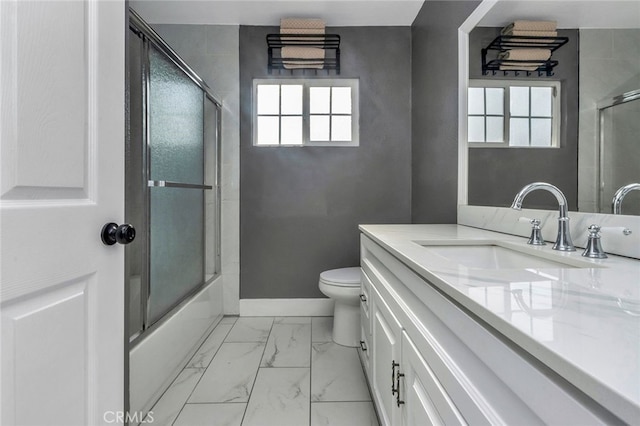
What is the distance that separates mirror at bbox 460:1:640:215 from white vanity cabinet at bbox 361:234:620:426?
0.64 m

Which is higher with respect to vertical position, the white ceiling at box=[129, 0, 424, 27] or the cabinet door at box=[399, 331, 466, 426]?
the white ceiling at box=[129, 0, 424, 27]

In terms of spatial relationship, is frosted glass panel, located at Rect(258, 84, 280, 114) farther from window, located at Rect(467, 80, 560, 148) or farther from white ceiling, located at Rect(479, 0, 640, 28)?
white ceiling, located at Rect(479, 0, 640, 28)

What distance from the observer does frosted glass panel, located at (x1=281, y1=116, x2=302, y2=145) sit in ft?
8.73

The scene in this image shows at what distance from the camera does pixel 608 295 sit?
53cm

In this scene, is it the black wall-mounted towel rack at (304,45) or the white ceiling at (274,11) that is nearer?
the white ceiling at (274,11)

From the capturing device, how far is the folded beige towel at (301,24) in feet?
7.90

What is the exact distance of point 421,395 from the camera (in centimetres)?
73

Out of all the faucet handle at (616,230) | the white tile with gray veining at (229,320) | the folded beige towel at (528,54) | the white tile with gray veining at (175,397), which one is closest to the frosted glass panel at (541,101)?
the folded beige towel at (528,54)

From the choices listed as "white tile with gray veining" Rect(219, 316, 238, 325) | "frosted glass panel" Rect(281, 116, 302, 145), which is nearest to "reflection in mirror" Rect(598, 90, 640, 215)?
"frosted glass panel" Rect(281, 116, 302, 145)

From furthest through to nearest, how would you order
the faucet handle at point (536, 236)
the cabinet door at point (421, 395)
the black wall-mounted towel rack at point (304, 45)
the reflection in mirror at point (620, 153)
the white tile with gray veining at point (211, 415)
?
the black wall-mounted towel rack at point (304, 45)
the white tile with gray veining at point (211, 415)
the faucet handle at point (536, 236)
the reflection in mirror at point (620, 153)
the cabinet door at point (421, 395)

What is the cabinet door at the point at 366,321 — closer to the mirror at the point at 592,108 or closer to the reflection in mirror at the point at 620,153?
the mirror at the point at 592,108

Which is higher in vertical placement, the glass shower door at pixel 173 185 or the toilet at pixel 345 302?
the glass shower door at pixel 173 185

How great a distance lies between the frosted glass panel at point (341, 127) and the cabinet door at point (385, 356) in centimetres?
162

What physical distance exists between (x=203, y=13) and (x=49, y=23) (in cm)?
213
